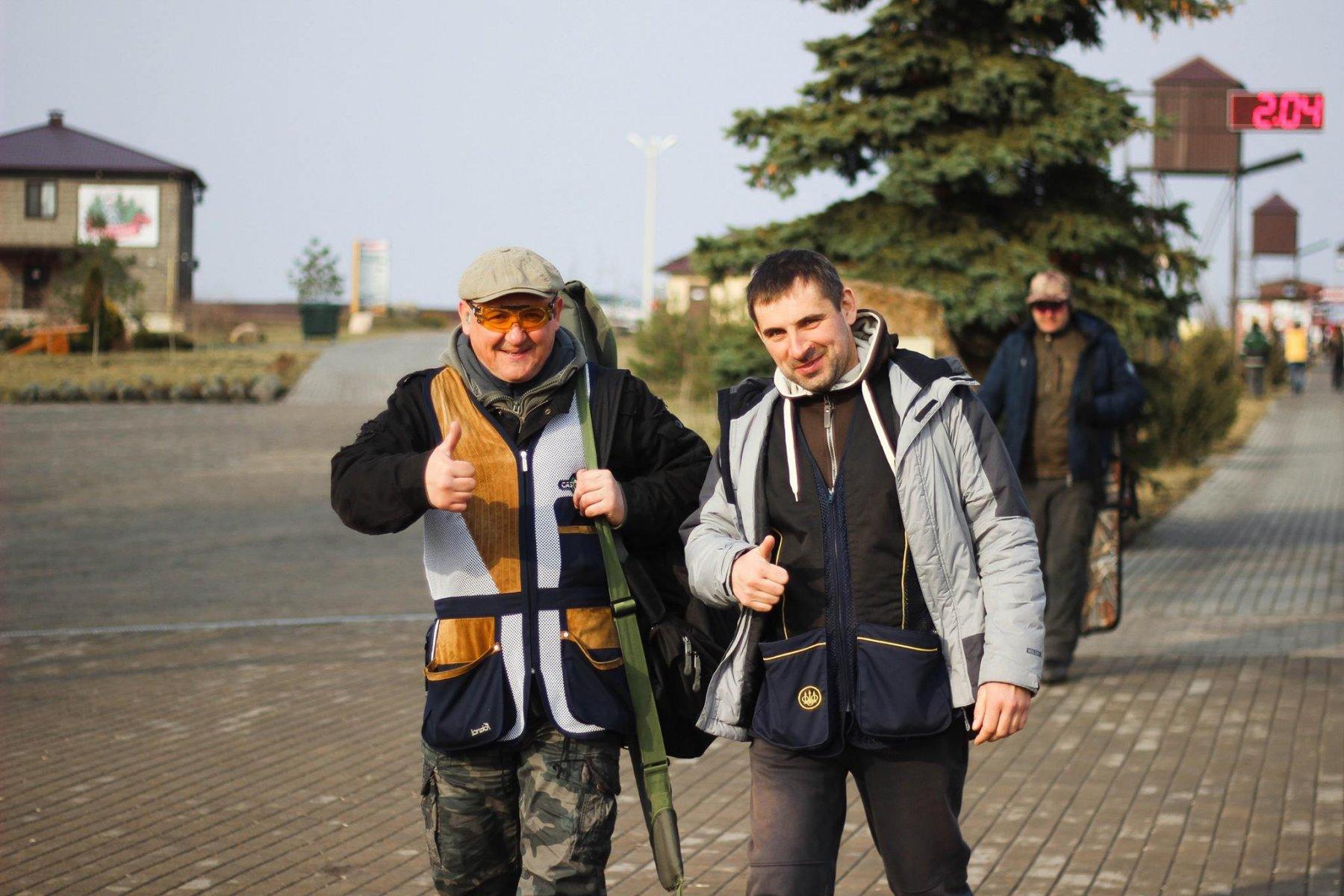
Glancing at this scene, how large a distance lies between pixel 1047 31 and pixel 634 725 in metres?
10.3

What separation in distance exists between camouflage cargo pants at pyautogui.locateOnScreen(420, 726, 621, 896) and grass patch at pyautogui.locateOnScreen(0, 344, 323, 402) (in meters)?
29.6

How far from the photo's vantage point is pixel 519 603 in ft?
11.6

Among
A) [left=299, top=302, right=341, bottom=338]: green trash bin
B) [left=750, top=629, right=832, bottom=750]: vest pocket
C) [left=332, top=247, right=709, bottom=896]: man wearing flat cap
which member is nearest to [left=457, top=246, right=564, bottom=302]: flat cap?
[left=332, top=247, right=709, bottom=896]: man wearing flat cap

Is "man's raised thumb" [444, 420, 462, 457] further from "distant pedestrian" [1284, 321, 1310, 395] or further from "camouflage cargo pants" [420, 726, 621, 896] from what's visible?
"distant pedestrian" [1284, 321, 1310, 395]

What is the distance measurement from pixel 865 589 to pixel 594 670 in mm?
628

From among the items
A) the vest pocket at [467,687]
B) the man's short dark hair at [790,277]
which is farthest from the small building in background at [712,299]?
the vest pocket at [467,687]

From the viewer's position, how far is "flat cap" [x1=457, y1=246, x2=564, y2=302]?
351 centimetres

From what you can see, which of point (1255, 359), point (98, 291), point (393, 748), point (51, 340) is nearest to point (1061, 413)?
point (393, 748)

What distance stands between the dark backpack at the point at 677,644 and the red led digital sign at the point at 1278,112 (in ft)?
70.2

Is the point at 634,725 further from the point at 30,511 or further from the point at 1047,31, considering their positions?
the point at 30,511

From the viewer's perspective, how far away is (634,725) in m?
3.59

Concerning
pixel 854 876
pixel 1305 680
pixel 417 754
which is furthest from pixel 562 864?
pixel 1305 680

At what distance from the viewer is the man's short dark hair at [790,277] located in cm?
338

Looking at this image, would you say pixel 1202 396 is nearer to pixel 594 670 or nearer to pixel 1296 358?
pixel 594 670
